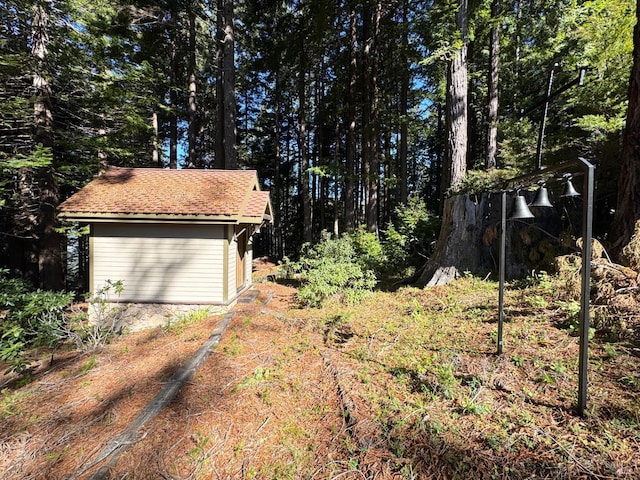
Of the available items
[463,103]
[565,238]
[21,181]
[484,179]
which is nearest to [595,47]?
[463,103]

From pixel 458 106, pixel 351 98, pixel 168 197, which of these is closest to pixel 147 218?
pixel 168 197

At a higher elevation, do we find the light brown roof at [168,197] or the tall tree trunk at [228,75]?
the tall tree trunk at [228,75]

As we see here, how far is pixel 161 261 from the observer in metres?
7.70

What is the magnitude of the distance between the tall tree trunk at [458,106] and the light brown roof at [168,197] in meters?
5.26

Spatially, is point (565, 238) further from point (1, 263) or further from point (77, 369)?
point (1, 263)

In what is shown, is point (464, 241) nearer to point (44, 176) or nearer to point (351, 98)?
point (351, 98)

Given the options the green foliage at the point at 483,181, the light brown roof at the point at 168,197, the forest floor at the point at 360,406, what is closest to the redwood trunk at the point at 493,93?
the green foliage at the point at 483,181

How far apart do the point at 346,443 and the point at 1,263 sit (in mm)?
18663

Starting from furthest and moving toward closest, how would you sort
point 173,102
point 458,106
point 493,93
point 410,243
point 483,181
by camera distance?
point 173,102
point 493,93
point 410,243
point 458,106
point 483,181

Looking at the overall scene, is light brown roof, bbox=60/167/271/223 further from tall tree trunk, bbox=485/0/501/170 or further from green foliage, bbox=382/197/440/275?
tall tree trunk, bbox=485/0/501/170

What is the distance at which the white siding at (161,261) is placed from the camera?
25.1ft

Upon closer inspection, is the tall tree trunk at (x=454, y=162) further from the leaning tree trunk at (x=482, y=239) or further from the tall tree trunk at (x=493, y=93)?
the tall tree trunk at (x=493, y=93)

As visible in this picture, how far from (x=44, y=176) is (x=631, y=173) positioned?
1456cm

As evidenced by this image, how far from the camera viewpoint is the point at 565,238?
5531mm
